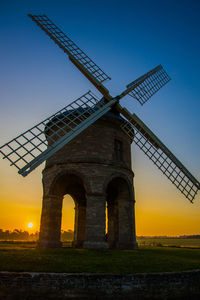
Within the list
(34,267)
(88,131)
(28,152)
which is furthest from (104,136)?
(34,267)

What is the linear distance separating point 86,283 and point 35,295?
4.52ft

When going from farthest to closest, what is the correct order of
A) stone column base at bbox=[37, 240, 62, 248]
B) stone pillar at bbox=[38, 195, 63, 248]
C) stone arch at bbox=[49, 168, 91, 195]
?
stone arch at bbox=[49, 168, 91, 195], stone pillar at bbox=[38, 195, 63, 248], stone column base at bbox=[37, 240, 62, 248]

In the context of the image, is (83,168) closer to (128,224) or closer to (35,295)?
(128,224)

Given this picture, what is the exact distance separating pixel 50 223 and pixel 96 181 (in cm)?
388

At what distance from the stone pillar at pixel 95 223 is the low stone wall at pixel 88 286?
19.8 feet

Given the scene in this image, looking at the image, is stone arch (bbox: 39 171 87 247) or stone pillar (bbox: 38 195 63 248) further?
stone arch (bbox: 39 171 87 247)

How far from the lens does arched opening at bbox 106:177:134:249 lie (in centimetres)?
1430

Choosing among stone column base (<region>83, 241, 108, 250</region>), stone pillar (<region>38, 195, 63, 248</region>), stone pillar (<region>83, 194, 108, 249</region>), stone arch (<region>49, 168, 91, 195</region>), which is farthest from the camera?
stone arch (<region>49, 168, 91, 195</region>)

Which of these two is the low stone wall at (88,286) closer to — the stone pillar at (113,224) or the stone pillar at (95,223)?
the stone pillar at (95,223)

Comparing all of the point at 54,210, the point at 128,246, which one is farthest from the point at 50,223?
the point at 128,246

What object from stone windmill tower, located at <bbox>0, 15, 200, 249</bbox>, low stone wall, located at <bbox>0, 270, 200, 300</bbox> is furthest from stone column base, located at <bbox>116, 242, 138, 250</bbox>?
low stone wall, located at <bbox>0, 270, 200, 300</bbox>

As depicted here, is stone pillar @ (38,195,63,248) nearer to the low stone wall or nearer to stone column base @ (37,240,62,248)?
stone column base @ (37,240,62,248)

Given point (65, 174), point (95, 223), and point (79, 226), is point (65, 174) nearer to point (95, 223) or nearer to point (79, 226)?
point (95, 223)

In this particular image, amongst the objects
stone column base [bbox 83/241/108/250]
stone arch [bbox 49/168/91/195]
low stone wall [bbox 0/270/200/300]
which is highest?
stone arch [bbox 49/168/91/195]
